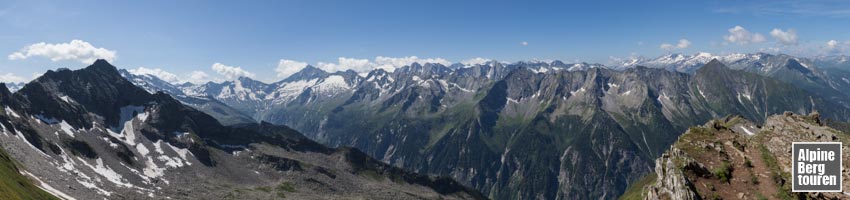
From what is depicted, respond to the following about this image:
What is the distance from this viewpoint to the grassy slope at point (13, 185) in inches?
4375

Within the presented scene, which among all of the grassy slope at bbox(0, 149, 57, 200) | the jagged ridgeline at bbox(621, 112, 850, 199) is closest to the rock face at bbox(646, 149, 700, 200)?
the jagged ridgeline at bbox(621, 112, 850, 199)

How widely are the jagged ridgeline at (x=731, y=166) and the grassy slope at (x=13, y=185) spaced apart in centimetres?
12518

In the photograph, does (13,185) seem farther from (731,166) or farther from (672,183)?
(731,166)

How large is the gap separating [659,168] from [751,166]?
10309 millimetres

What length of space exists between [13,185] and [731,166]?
154 meters

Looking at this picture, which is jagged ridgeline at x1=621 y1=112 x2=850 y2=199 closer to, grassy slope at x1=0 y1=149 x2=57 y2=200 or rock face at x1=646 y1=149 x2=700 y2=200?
rock face at x1=646 y1=149 x2=700 y2=200

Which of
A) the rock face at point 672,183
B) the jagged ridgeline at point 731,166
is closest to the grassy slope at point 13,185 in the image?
the rock face at point 672,183

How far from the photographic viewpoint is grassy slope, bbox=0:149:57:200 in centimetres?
11112

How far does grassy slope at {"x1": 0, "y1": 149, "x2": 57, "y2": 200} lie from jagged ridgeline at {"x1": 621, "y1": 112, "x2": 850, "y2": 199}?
125178 mm

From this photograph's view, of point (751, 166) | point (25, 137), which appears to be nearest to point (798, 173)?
point (751, 166)

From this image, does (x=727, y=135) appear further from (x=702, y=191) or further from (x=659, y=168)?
(x=702, y=191)

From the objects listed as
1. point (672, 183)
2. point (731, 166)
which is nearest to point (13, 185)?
point (672, 183)

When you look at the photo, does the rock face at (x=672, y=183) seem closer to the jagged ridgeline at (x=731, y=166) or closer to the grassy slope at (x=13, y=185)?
the jagged ridgeline at (x=731, y=166)

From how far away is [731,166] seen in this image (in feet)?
192
